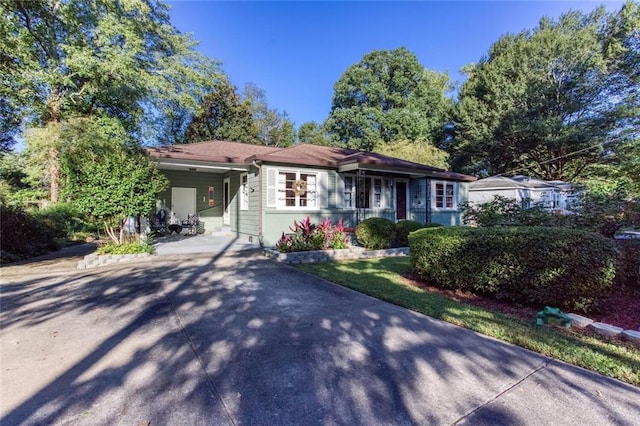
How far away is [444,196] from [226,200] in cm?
983

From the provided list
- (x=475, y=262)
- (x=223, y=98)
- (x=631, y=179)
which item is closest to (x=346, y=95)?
(x=223, y=98)

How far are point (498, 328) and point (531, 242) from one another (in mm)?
1626

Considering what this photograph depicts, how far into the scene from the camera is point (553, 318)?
406 centimetres

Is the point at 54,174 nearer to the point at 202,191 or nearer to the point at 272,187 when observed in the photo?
the point at 202,191

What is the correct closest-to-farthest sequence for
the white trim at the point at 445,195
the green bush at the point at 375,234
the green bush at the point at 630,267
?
the green bush at the point at 630,267, the green bush at the point at 375,234, the white trim at the point at 445,195

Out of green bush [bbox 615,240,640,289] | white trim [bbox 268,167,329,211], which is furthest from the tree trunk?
green bush [bbox 615,240,640,289]

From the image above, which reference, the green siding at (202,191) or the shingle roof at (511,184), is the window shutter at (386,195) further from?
the shingle roof at (511,184)

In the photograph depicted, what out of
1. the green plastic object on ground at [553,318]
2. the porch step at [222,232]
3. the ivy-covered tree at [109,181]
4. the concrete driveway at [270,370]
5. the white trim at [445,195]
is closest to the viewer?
the concrete driveway at [270,370]

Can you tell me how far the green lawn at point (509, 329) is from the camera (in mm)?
2912

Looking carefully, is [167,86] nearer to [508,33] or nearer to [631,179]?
[631,179]

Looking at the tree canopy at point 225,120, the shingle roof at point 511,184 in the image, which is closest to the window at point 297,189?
the shingle roof at point 511,184

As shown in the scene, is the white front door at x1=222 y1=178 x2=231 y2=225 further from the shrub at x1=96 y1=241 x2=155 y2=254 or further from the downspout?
the shrub at x1=96 y1=241 x2=155 y2=254

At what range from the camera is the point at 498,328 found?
3727mm

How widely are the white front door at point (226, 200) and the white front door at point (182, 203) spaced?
118 cm
